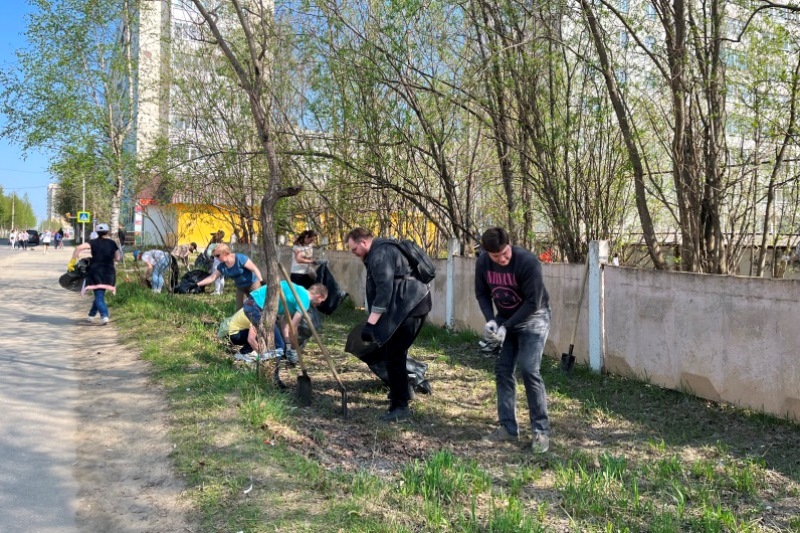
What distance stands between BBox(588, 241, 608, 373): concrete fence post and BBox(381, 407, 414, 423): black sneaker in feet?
8.36

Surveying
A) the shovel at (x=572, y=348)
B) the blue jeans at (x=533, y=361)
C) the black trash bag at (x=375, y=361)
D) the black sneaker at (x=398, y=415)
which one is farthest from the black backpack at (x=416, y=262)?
the shovel at (x=572, y=348)

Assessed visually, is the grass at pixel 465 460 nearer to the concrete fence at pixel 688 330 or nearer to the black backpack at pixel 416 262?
the concrete fence at pixel 688 330

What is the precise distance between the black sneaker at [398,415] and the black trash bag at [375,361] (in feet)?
1.27

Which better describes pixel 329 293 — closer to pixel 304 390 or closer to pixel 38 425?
pixel 304 390

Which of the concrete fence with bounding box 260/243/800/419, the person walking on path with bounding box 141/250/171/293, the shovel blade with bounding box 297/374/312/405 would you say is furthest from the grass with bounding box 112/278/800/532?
the person walking on path with bounding box 141/250/171/293

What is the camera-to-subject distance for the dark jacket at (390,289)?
209 inches

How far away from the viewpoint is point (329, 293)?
923cm

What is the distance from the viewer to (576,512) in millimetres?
3652

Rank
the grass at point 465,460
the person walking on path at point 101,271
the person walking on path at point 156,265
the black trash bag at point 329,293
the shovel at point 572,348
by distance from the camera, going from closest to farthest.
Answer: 1. the grass at point 465,460
2. the shovel at point 572,348
3. the black trash bag at point 329,293
4. the person walking on path at point 101,271
5. the person walking on path at point 156,265

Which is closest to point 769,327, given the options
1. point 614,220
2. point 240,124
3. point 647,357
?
point 647,357

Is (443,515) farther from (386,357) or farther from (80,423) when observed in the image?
(80,423)

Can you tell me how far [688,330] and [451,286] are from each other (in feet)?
14.2

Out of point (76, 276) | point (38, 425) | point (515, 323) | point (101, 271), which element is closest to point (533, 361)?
point (515, 323)

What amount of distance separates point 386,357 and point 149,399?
222 cm
